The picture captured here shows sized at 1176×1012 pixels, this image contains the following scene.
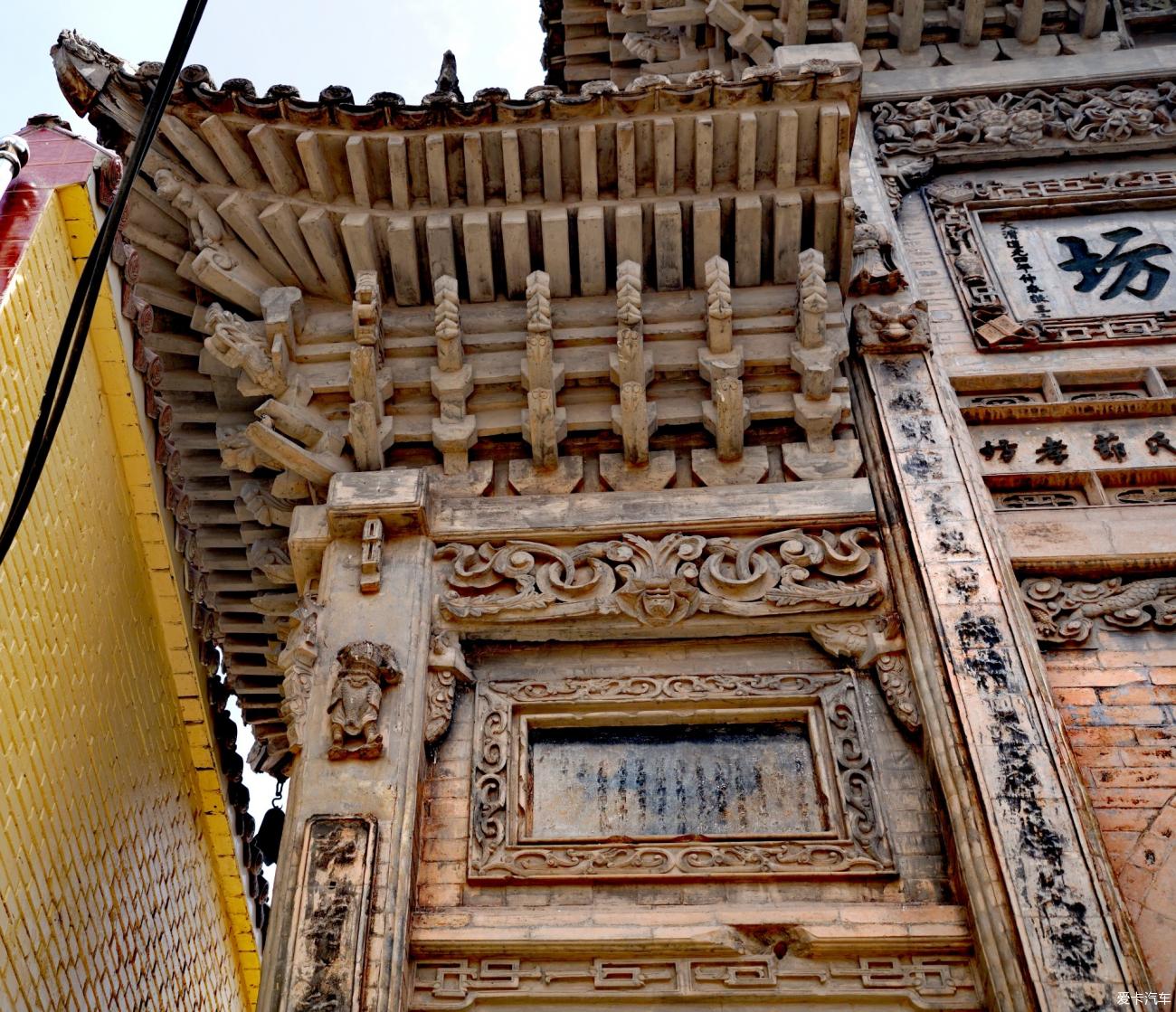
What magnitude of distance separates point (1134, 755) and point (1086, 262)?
3.91 metres

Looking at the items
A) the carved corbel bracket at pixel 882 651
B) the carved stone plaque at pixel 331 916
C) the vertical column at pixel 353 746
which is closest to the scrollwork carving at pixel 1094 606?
the carved corbel bracket at pixel 882 651

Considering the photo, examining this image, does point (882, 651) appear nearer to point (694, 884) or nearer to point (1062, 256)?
point (694, 884)

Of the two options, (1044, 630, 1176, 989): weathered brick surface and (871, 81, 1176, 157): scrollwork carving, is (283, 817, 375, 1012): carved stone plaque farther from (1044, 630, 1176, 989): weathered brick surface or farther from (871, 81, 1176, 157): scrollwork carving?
(871, 81, 1176, 157): scrollwork carving

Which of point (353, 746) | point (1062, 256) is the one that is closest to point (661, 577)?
point (353, 746)

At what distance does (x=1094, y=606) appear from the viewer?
6102mm

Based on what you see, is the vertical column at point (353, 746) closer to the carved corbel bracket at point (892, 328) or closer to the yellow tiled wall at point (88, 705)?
the yellow tiled wall at point (88, 705)

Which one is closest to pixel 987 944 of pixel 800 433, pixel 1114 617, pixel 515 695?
pixel 1114 617

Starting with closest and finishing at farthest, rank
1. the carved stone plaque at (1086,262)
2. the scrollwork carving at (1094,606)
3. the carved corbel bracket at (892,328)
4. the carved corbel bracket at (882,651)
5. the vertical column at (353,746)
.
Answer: the vertical column at (353,746), the carved corbel bracket at (882,651), the scrollwork carving at (1094,606), the carved corbel bracket at (892,328), the carved stone plaque at (1086,262)

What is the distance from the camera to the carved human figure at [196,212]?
7359 millimetres

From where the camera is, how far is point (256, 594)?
9.91m

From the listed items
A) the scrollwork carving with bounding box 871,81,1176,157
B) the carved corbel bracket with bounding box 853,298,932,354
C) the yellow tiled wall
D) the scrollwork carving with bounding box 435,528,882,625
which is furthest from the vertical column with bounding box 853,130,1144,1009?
the yellow tiled wall

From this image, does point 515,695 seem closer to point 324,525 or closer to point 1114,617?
point 324,525

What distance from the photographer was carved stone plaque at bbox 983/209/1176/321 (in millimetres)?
7977

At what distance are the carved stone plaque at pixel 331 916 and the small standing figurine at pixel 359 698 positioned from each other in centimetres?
34
